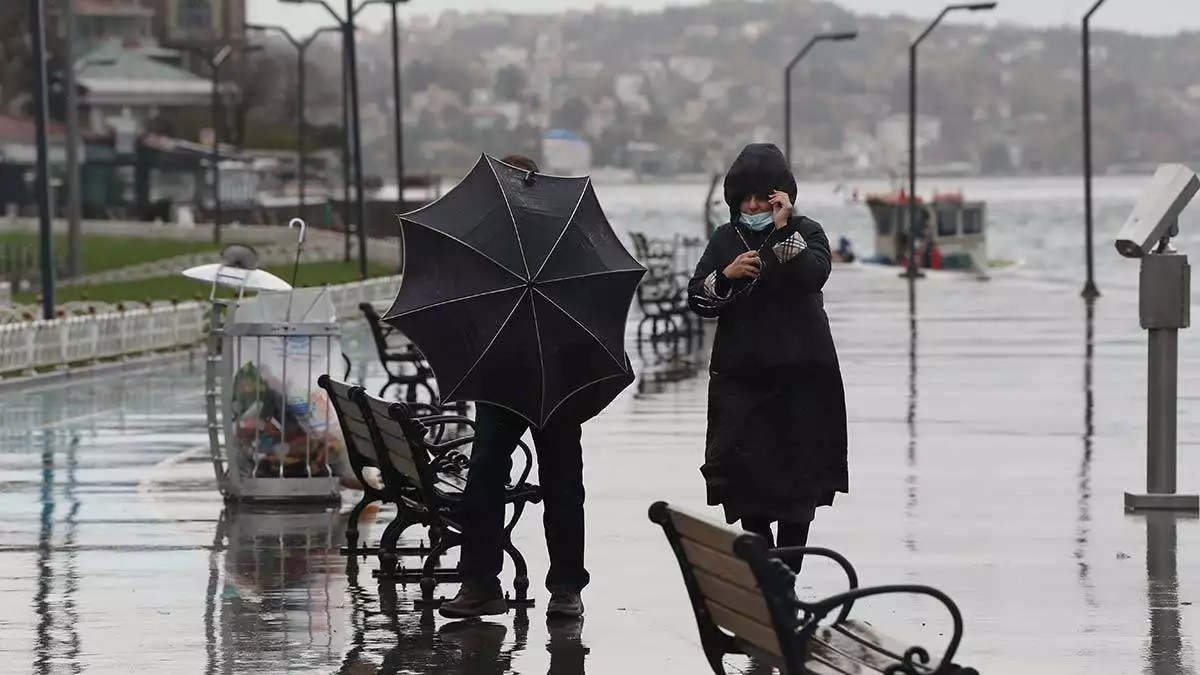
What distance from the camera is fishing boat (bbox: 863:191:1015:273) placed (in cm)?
8831

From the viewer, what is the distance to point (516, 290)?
10547mm

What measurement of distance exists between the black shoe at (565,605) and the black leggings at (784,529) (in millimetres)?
1438

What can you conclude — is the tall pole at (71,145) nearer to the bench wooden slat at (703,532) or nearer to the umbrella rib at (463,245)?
the umbrella rib at (463,245)

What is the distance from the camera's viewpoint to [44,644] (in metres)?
10.0

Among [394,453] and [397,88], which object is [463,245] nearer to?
[394,453]

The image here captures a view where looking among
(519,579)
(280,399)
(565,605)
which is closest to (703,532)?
(565,605)

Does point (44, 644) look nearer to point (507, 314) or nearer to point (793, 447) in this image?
point (507, 314)

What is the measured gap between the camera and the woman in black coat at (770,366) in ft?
29.9

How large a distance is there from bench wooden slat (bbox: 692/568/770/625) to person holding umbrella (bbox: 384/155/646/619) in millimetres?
2934

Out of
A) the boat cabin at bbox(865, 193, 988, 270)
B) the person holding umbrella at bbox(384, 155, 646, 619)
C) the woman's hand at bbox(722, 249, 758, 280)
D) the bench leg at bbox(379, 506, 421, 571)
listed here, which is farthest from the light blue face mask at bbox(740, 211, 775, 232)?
the boat cabin at bbox(865, 193, 988, 270)

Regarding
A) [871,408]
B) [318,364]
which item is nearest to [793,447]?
[318,364]

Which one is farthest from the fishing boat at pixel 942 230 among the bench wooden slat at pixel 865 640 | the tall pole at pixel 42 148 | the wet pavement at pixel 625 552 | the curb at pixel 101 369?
the bench wooden slat at pixel 865 640

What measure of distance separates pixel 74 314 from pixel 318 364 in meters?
21.9

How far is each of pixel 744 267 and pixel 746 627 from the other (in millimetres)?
2064
